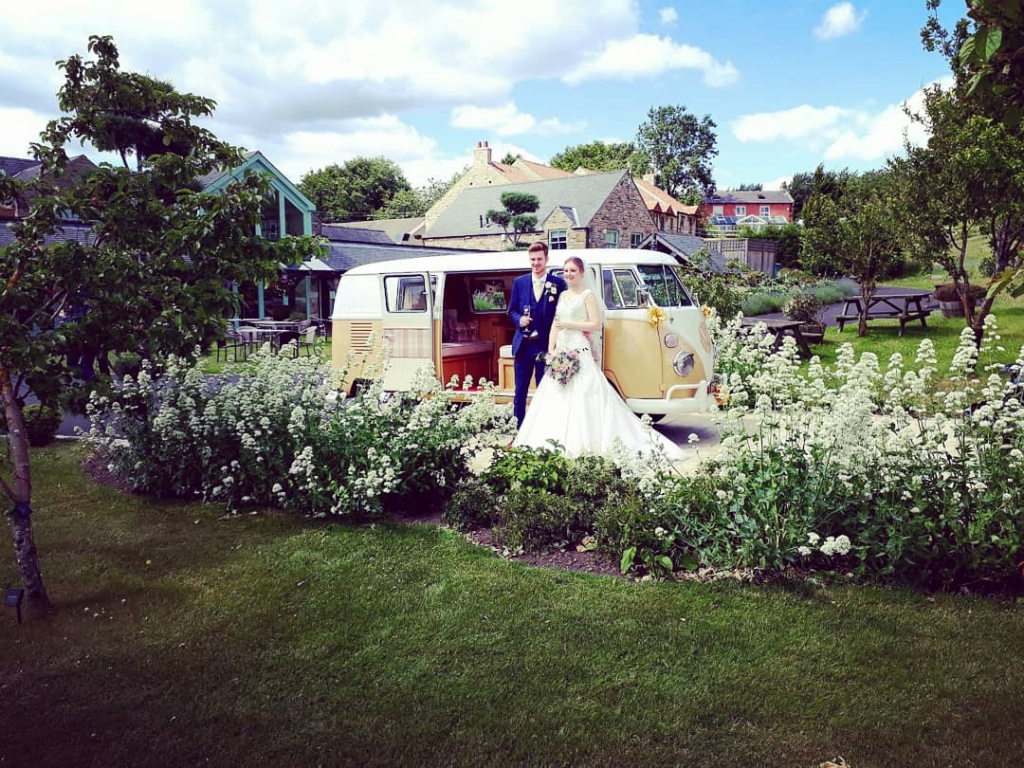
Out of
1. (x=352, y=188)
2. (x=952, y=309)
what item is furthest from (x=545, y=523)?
(x=352, y=188)

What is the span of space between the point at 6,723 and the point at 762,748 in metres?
3.65

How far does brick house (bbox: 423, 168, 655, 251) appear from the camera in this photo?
142 feet

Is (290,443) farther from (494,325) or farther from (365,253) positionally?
(365,253)

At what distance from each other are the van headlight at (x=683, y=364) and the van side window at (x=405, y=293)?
3843mm

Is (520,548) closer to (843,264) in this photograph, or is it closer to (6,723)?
(6,723)

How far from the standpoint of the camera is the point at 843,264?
21.4 meters

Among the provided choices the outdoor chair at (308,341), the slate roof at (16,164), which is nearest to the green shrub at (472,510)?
the outdoor chair at (308,341)

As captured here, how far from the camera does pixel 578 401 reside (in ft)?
27.4

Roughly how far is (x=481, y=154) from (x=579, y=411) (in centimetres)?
5192

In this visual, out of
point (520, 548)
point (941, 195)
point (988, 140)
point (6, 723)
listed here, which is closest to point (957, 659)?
point (520, 548)

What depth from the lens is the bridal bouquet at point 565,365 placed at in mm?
8383

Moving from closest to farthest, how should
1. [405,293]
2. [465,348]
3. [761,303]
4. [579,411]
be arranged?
1. [579,411]
2. [405,293]
3. [465,348]
4. [761,303]

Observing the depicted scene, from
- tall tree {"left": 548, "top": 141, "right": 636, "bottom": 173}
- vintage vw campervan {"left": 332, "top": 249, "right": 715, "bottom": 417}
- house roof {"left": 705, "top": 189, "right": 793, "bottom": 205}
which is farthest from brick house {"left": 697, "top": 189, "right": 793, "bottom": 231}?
vintage vw campervan {"left": 332, "top": 249, "right": 715, "bottom": 417}

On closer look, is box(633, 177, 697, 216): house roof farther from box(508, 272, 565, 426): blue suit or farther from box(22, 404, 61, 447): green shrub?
box(22, 404, 61, 447): green shrub
